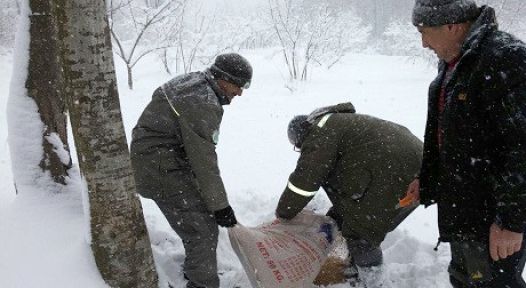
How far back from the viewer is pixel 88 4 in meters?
1.82

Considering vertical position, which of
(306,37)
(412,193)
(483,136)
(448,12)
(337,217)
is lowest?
(306,37)

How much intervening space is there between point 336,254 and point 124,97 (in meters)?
10.9

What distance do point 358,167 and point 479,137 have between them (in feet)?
3.13

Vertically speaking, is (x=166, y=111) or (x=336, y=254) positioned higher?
(x=166, y=111)

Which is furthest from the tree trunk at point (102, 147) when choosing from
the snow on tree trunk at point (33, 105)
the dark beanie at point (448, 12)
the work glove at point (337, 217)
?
the dark beanie at point (448, 12)

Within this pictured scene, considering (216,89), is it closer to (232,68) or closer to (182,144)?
(232,68)

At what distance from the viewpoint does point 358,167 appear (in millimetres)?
2568

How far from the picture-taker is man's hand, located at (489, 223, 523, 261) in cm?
157

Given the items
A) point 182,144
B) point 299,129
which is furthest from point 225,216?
point 299,129

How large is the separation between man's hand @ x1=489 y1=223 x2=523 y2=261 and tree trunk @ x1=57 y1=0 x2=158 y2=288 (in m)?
1.70

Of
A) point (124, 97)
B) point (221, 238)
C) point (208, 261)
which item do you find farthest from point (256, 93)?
point (208, 261)

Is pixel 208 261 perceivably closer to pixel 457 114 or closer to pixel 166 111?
pixel 166 111

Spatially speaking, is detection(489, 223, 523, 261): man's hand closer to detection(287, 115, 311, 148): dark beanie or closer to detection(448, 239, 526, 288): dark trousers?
detection(448, 239, 526, 288): dark trousers

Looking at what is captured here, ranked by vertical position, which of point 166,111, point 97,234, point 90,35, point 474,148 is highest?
point 90,35
